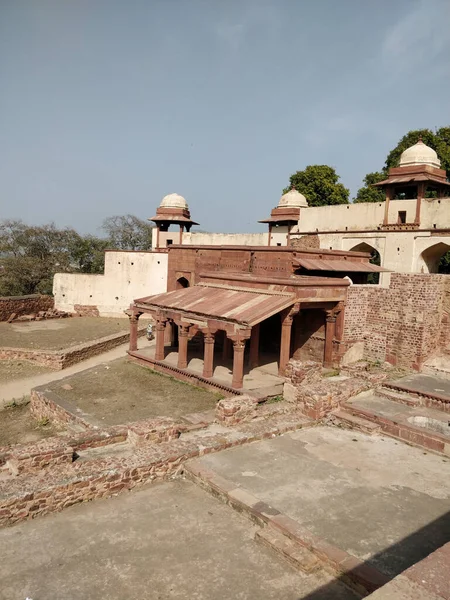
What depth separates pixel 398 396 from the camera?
11148 mm

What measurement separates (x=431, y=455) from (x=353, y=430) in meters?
1.55

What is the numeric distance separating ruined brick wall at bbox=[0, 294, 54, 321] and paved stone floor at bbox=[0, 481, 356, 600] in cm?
2142

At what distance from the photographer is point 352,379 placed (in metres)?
11.8

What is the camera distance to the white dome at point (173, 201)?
1144 inches

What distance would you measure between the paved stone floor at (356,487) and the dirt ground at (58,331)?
13066 mm

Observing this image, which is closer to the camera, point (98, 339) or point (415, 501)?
point (415, 501)

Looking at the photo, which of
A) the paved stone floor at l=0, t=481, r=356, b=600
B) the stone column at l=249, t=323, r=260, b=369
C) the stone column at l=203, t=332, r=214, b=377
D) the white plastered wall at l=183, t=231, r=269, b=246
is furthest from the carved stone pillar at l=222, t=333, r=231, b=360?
the white plastered wall at l=183, t=231, r=269, b=246

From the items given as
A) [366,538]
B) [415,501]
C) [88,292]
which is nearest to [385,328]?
[415,501]

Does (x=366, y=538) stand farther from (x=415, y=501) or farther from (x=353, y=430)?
(x=353, y=430)

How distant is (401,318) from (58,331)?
16054 mm

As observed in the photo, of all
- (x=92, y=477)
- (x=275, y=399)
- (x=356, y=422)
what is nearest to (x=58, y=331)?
(x=275, y=399)

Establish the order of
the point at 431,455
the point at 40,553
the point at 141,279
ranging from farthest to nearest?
the point at 141,279
the point at 431,455
the point at 40,553

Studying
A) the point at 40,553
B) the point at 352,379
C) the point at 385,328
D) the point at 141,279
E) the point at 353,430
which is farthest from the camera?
the point at 141,279

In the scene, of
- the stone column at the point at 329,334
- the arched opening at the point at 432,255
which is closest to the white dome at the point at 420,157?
the arched opening at the point at 432,255
